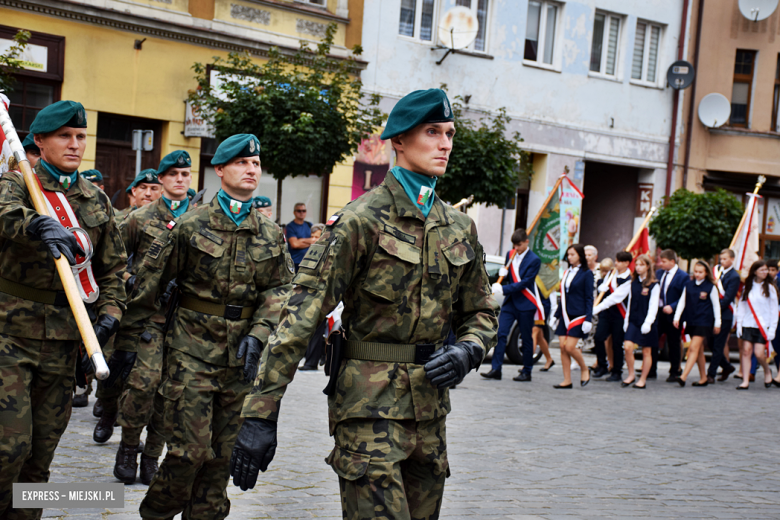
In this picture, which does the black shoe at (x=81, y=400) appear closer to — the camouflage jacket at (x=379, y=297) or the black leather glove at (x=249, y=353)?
the black leather glove at (x=249, y=353)

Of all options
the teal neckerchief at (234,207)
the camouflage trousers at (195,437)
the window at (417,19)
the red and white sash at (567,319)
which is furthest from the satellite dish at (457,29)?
the camouflage trousers at (195,437)

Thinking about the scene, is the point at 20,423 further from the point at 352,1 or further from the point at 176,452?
the point at 352,1

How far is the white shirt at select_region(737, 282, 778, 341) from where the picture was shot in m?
14.2

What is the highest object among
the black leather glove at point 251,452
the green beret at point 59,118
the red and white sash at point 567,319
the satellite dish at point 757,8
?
the satellite dish at point 757,8

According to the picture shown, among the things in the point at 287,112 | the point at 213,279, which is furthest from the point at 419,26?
the point at 213,279

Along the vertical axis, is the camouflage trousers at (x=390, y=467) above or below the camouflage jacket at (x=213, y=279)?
below

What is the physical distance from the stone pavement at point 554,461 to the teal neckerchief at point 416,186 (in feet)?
8.80

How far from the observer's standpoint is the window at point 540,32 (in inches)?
924

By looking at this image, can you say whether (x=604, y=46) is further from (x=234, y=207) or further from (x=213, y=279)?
(x=213, y=279)

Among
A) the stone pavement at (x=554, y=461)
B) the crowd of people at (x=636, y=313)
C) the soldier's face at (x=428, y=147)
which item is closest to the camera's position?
the soldier's face at (x=428, y=147)

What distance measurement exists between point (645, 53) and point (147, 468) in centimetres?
2272

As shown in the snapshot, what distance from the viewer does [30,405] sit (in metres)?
4.33

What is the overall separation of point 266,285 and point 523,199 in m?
19.7

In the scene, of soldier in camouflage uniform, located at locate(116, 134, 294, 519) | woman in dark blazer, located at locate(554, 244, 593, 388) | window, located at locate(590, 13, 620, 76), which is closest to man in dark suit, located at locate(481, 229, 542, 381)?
woman in dark blazer, located at locate(554, 244, 593, 388)
